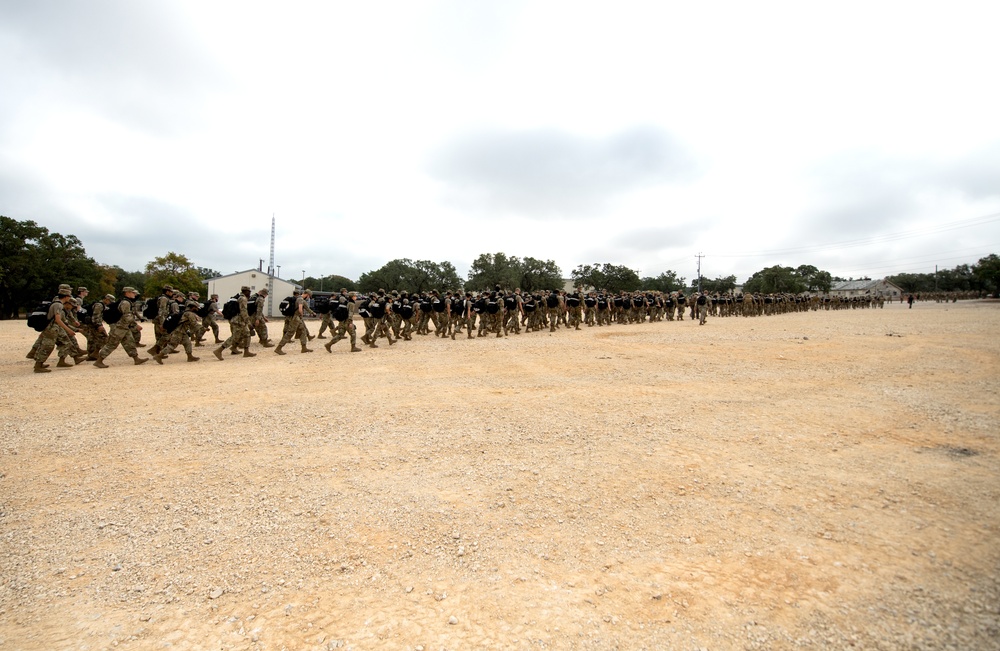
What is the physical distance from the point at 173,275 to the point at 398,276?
99.8 feet

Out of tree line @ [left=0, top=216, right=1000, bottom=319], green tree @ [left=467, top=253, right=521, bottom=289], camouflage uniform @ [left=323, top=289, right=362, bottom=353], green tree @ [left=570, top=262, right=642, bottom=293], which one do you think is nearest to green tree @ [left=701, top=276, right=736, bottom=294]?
tree line @ [left=0, top=216, right=1000, bottom=319]

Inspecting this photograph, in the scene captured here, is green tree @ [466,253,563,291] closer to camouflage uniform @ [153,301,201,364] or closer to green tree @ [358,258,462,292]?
green tree @ [358,258,462,292]

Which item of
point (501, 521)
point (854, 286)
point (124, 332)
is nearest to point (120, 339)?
point (124, 332)

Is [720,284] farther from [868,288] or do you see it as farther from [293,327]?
[293,327]

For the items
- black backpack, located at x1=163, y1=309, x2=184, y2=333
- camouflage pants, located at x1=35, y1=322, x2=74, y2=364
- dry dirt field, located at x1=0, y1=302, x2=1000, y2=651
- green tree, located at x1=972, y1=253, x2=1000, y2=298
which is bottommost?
dry dirt field, located at x1=0, y1=302, x2=1000, y2=651

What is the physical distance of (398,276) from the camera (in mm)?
74562

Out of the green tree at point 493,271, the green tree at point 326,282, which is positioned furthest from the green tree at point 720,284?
the green tree at point 326,282

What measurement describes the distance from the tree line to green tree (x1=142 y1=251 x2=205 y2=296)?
4.3 inches

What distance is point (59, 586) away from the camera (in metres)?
2.98

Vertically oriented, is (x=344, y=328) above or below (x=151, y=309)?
below

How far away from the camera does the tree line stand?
3844cm

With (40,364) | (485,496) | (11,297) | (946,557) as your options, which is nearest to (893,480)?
(946,557)

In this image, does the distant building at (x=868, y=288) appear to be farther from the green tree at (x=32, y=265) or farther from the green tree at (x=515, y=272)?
the green tree at (x=32, y=265)

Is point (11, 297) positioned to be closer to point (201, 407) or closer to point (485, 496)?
point (201, 407)
